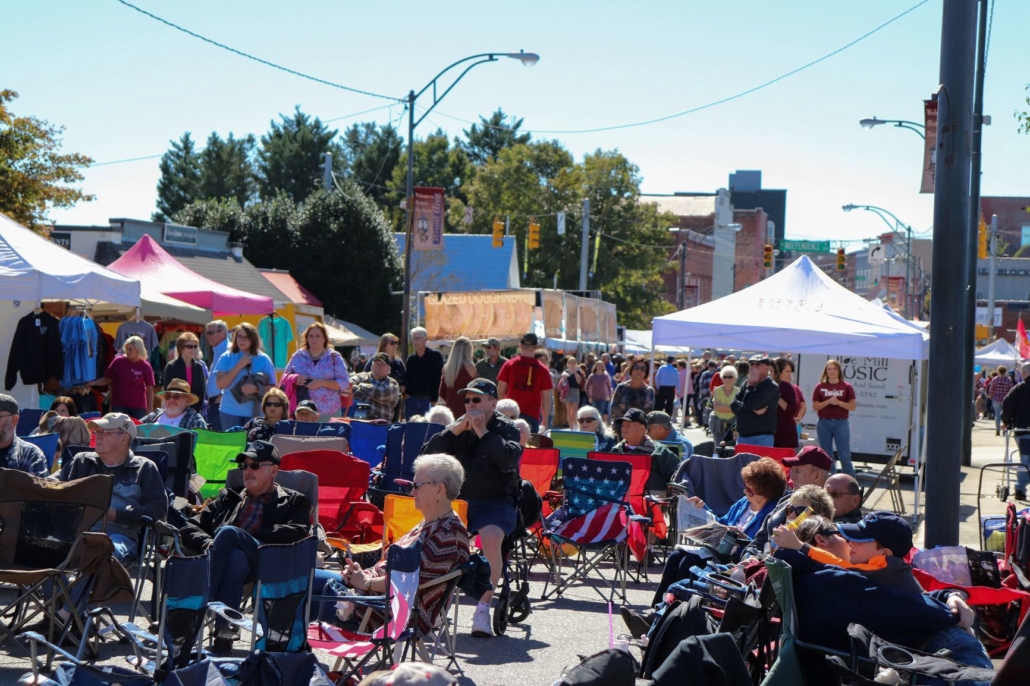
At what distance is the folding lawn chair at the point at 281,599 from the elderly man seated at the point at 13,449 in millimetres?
2713

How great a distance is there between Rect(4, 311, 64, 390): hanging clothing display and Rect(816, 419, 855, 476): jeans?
9262mm

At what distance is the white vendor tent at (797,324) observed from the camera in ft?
44.0

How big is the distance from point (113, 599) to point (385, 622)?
163cm

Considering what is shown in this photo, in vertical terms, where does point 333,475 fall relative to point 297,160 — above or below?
below

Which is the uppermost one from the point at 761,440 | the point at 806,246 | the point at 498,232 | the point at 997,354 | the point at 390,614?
the point at 806,246

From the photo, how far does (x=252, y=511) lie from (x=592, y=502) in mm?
2904

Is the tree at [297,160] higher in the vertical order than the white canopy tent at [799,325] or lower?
higher

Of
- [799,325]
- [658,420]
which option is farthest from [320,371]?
[799,325]

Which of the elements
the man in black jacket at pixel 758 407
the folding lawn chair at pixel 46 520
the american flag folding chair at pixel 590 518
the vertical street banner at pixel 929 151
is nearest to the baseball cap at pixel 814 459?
the american flag folding chair at pixel 590 518

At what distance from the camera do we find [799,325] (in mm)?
13984

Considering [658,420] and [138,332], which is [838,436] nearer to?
[658,420]

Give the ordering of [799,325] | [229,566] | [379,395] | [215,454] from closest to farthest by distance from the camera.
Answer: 1. [229,566]
2. [215,454]
3. [379,395]
4. [799,325]

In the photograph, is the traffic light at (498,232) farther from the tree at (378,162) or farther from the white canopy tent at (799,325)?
the tree at (378,162)

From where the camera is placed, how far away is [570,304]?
107 feet
